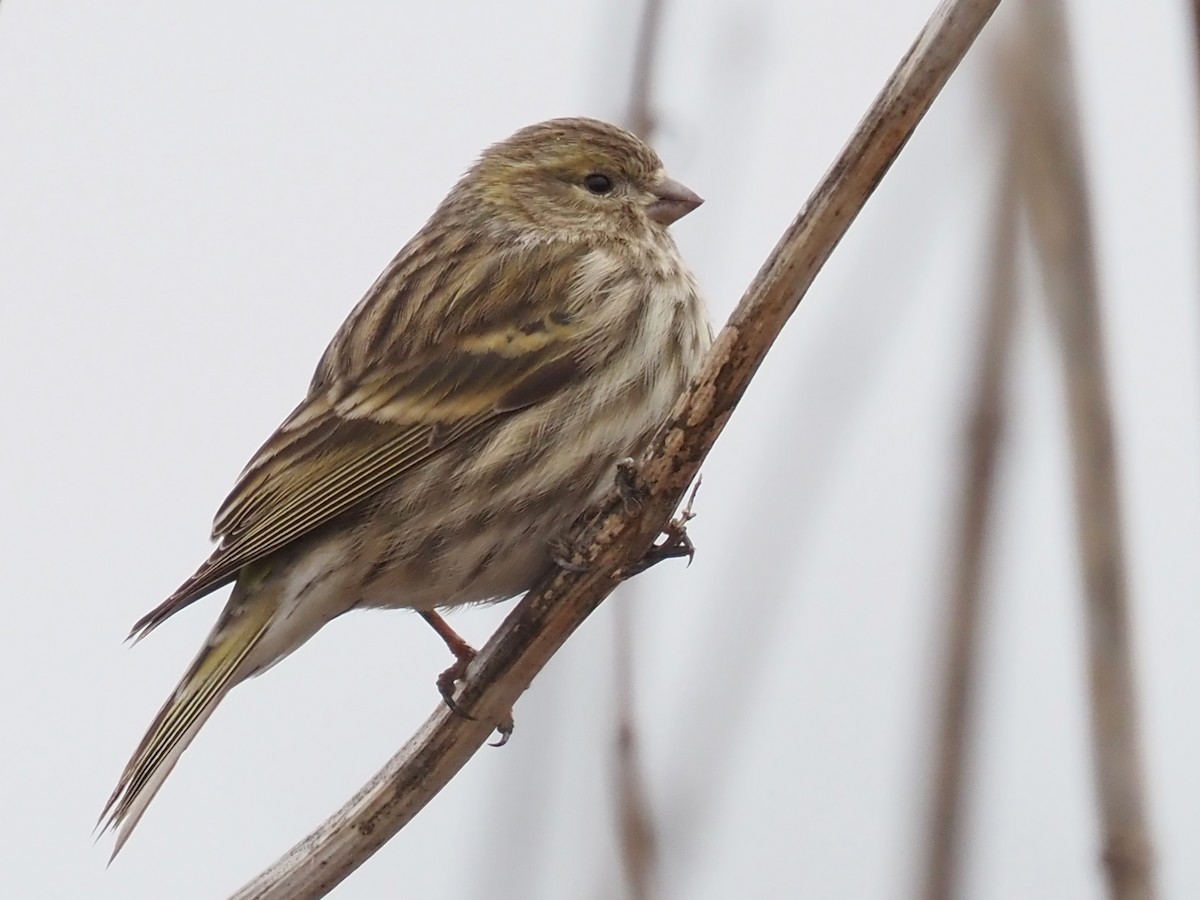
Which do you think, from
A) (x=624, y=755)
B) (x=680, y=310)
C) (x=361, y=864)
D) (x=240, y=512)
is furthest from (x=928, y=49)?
(x=240, y=512)

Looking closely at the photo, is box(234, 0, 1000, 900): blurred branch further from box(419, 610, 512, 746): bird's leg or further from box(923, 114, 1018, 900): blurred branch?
box(419, 610, 512, 746): bird's leg

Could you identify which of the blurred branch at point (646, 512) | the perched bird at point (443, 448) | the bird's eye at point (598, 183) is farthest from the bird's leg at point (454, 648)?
the bird's eye at point (598, 183)

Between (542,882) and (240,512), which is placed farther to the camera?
(240,512)

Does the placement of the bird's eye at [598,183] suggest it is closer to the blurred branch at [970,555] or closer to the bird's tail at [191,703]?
the bird's tail at [191,703]

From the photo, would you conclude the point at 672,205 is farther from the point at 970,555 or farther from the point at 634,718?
the point at 970,555

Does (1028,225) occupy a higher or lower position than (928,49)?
lower

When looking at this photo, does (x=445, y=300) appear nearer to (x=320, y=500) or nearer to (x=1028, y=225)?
(x=320, y=500)
